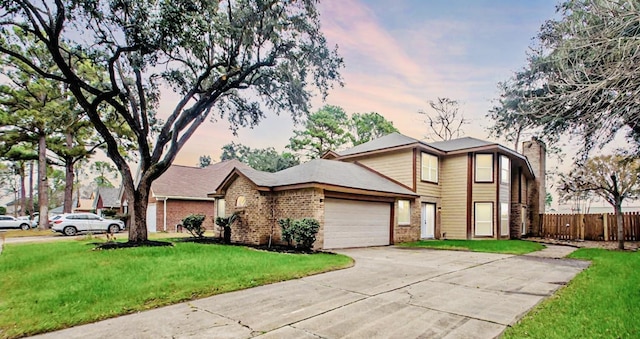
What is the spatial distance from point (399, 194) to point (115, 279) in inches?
455

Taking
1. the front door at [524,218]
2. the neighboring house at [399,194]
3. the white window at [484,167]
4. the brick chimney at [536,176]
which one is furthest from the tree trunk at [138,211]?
the brick chimney at [536,176]

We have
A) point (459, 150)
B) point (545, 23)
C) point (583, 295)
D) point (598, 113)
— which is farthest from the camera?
point (459, 150)

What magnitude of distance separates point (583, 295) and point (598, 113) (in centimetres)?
378

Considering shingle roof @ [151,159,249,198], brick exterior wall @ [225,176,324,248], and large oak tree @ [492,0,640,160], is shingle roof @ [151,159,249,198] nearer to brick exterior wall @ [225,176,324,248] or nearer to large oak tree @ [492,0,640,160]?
brick exterior wall @ [225,176,324,248]

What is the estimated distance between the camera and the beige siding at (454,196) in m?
17.6

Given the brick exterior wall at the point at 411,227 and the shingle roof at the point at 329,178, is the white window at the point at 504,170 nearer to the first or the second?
the brick exterior wall at the point at 411,227

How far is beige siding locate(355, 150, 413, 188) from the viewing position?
1700cm

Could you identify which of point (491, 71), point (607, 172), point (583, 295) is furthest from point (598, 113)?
point (607, 172)

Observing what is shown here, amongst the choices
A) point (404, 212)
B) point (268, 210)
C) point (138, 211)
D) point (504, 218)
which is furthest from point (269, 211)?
point (504, 218)

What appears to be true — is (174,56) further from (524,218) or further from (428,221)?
(524,218)

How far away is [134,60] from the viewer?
483 inches

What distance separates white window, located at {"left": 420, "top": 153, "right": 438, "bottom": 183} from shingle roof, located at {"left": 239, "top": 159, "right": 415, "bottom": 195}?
1.67 m

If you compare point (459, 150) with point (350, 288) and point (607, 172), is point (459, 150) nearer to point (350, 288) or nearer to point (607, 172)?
point (607, 172)

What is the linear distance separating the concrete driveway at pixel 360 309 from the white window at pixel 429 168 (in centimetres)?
958
